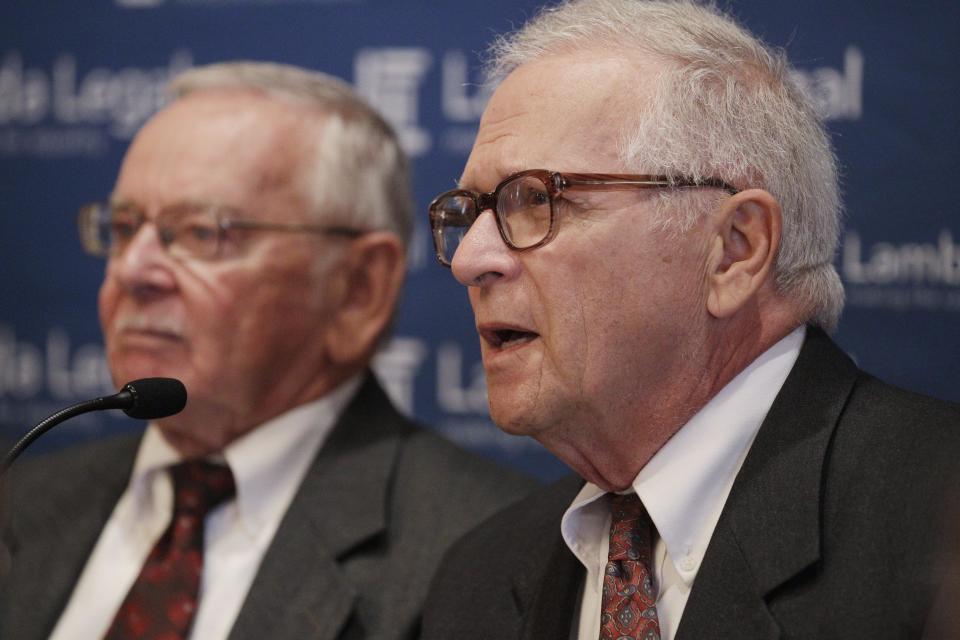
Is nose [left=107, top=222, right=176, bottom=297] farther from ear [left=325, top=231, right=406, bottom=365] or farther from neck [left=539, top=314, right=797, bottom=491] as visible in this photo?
neck [left=539, top=314, right=797, bottom=491]

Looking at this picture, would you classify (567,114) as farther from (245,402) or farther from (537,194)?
(245,402)

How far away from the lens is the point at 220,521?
2557mm

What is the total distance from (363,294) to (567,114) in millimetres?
1072

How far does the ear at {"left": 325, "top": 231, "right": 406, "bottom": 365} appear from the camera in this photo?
272cm

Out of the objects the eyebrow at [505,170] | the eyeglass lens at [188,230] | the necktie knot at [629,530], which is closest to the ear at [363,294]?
the eyeglass lens at [188,230]

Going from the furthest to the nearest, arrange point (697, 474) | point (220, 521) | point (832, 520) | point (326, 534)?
point (220, 521), point (326, 534), point (697, 474), point (832, 520)

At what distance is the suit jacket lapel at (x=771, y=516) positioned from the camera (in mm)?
1575

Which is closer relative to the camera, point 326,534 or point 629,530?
point 629,530

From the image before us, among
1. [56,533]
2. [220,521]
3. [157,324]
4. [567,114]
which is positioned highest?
[567,114]

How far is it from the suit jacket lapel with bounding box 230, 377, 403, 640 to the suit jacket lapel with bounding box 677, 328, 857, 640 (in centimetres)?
90

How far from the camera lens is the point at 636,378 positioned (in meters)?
1.80

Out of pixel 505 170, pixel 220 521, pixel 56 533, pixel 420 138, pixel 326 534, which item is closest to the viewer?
pixel 505 170

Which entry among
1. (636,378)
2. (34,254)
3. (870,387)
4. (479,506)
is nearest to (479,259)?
(636,378)

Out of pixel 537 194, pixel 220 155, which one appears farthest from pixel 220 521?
pixel 537 194
